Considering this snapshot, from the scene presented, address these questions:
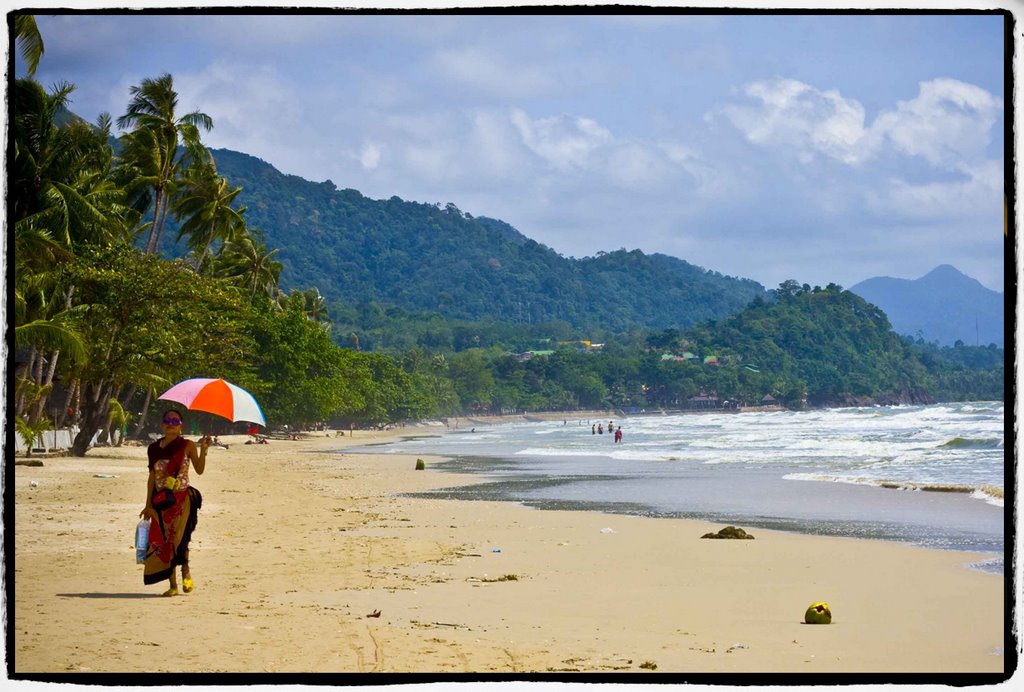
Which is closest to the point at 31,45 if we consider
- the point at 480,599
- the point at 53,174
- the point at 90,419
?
the point at 480,599

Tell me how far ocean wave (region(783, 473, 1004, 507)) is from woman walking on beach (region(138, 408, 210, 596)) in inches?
488

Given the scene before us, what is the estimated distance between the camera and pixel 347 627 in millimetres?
6238

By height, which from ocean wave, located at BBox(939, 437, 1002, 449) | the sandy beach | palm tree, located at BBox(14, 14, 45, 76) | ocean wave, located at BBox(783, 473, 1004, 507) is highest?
palm tree, located at BBox(14, 14, 45, 76)

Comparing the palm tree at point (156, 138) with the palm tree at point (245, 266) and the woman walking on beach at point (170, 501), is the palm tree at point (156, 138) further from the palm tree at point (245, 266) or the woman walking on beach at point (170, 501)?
the woman walking on beach at point (170, 501)

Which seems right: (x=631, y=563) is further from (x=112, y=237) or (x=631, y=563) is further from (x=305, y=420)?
(x=305, y=420)

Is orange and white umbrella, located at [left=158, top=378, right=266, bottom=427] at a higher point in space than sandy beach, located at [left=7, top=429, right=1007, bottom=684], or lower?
higher

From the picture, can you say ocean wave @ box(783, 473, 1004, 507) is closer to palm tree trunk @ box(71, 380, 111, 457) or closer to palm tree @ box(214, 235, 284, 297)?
palm tree trunk @ box(71, 380, 111, 457)

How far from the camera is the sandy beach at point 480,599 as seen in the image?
5.38 metres

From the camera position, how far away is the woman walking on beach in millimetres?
6816

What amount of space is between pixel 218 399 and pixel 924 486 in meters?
14.7

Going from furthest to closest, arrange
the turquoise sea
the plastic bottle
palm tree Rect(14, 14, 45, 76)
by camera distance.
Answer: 1. the turquoise sea
2. the plastic bottle
3. palm tree Rect(14, 14, 45, 76)

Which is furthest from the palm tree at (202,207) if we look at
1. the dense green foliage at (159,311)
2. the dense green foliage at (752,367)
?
the dense green foliage at (752,367)

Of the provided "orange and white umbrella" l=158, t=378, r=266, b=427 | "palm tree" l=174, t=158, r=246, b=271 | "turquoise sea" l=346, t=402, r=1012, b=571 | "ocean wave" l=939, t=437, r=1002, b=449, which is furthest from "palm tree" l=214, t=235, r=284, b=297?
"orange and white umbrella" l=158, t=378, r=266, b=427

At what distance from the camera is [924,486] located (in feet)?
60.8
